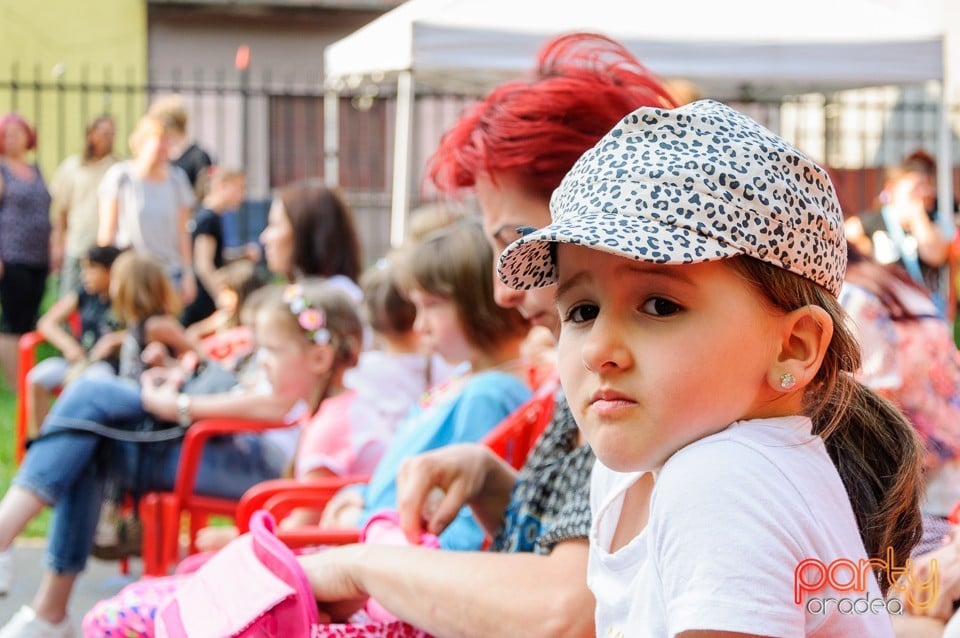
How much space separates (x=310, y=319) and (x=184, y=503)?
28.1 inches

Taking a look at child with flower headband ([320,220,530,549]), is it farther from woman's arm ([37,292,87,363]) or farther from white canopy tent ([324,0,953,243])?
woman's arm ([37,292,87,363])

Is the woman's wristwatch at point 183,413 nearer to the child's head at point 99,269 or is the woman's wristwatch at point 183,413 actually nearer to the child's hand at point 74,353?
the child's head at point 99,269

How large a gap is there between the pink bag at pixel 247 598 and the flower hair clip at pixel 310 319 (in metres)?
2.06

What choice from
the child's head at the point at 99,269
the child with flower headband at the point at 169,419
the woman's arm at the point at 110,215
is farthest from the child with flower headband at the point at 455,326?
the woman's arm at the point at 110,215

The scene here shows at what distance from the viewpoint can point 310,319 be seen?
13.3 feet

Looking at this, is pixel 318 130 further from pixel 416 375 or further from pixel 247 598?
pixel 247 598

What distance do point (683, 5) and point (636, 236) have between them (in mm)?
5484

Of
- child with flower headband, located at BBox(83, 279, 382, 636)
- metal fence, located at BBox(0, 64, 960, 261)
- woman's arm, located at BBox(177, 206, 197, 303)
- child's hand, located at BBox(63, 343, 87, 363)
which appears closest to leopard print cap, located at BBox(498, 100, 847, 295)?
child with flower headband, located at BBox(83, 279, 382, 636)

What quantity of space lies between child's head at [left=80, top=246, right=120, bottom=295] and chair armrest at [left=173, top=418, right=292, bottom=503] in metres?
2.39

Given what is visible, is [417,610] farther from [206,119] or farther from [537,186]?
[206,119]

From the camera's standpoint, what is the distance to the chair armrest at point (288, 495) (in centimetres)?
329

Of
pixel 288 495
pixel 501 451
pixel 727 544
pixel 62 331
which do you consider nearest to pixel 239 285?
pixel 62 331

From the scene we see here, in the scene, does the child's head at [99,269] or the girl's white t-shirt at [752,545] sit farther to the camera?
the child's head at [99,269]

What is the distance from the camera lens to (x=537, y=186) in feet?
7.11
